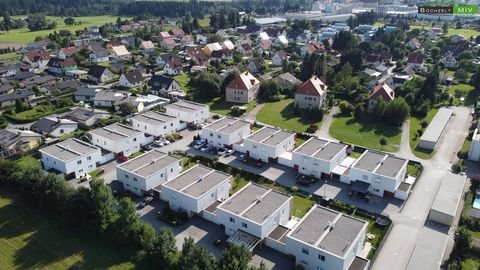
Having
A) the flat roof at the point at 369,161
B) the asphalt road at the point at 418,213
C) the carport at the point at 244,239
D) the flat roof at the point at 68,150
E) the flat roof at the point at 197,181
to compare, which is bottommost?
the asphalt road at the point at 418,213

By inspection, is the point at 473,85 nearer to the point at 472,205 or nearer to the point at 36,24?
the point at 472,205

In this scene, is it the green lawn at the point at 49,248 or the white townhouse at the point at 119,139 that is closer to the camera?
the green lawn at the point at 49,248

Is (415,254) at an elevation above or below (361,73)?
below

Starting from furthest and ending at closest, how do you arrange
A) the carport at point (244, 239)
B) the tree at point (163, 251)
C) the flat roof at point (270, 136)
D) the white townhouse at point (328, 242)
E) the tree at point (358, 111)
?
the tree at point (358, 111)
the flat roof at point (270, 136)
the carport at point (244, 239)
the tree at point (163, 251)
the white townhouse at point (328, 242)

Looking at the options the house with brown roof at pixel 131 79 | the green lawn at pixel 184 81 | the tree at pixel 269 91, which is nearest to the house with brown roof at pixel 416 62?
the tree at pixel 269 91

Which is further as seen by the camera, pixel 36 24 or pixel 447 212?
pixel 36 24

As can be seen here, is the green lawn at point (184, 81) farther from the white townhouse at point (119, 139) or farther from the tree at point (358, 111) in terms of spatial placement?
the tree at point (358, 111)

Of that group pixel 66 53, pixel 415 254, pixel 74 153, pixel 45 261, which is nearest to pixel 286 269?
pixel 415 254

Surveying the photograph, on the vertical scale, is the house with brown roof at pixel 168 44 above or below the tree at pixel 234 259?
above
